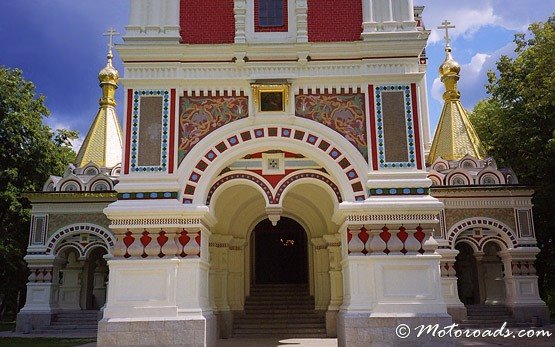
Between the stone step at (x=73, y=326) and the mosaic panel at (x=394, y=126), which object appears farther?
the stone step at (x=73, y=326)

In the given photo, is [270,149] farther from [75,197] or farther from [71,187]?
[71,187]

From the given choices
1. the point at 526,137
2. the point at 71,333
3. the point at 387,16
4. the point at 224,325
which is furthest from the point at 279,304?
the point at 526,137

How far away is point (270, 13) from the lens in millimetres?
11320

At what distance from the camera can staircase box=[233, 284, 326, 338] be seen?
13789 mm

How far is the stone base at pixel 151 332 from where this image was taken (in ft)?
31.4

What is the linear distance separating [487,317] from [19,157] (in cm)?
1554

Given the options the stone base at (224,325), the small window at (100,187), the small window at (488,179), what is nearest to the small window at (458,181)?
the small window at (488,179)

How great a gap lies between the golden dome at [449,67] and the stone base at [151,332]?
1269 centimetres

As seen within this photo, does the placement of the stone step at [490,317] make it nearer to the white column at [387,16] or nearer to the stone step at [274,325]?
the stone step at [274,325]

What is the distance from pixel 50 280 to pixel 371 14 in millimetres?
11123

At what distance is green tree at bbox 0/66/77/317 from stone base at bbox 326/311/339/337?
10913 mm

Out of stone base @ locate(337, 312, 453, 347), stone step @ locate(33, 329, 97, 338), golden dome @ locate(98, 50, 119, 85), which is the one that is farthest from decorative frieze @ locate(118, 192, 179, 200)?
golden dome @ locate(98, 50, 119, 85)

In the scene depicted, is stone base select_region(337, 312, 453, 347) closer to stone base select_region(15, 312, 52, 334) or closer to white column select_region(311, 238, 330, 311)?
white column select_region(311, 238, 330, 311)

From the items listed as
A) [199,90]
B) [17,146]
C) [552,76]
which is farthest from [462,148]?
[17,146]
